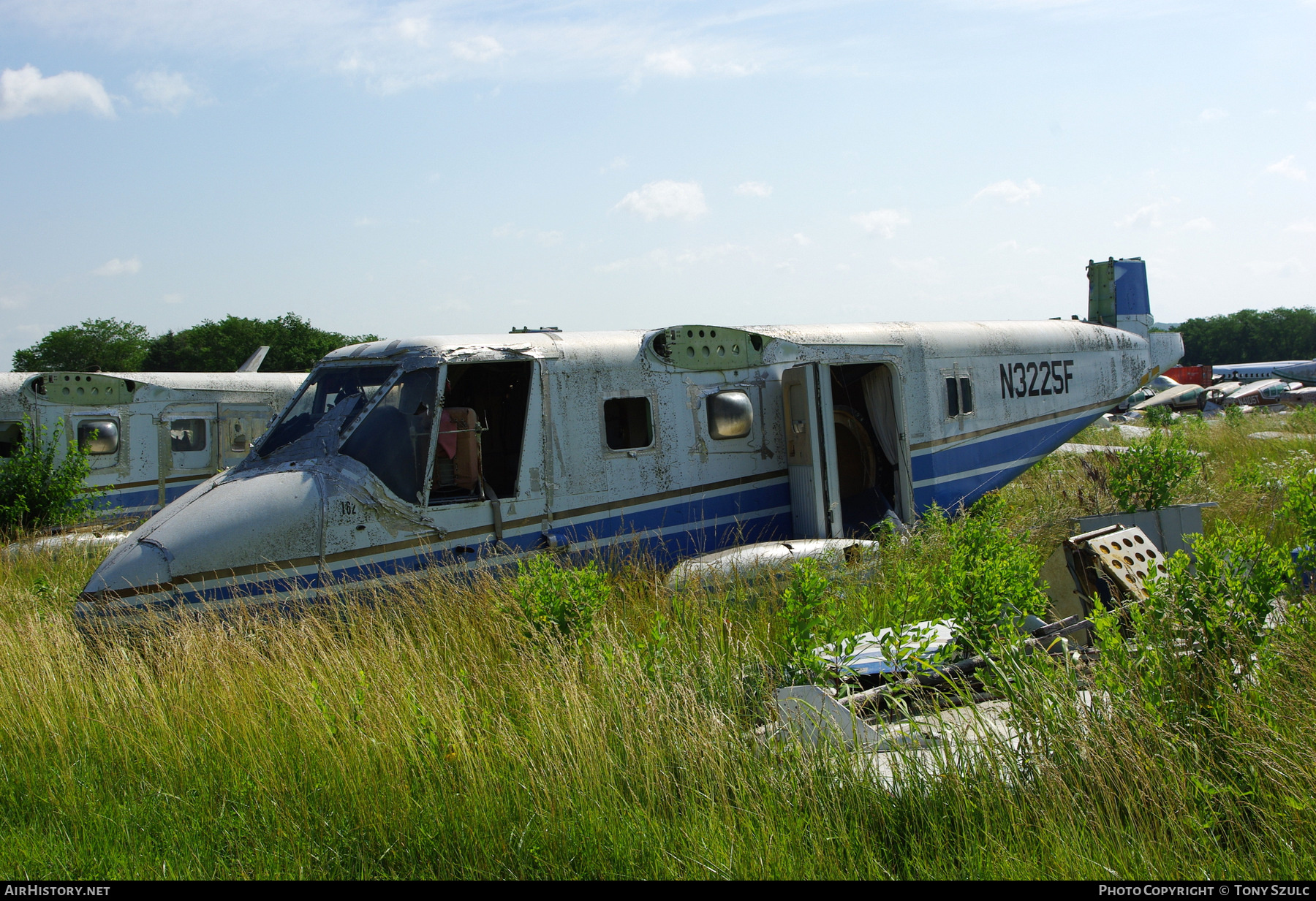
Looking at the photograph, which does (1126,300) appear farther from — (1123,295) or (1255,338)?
(1255,338)

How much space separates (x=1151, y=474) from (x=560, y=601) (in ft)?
22.8

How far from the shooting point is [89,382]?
39.6 ft

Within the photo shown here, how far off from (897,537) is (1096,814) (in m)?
4.68

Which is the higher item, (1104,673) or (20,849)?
(1104,673)

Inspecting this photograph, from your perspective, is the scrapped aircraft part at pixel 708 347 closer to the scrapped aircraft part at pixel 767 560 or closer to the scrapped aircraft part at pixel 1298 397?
the scrapped aircraft part at pixel 767 560

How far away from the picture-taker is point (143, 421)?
489 inches

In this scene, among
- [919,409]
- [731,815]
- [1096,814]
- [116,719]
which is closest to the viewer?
[1096,814]

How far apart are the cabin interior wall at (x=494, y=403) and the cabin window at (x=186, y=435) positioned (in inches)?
275

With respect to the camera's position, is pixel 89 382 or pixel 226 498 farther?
pixel 89 382

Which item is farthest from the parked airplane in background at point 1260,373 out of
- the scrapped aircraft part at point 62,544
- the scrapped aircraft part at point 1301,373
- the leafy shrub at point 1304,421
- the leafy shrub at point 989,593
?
the scrapped aircraft part at point 62,544

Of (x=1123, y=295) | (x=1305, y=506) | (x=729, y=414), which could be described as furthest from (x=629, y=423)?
(x=1123, y=295)
